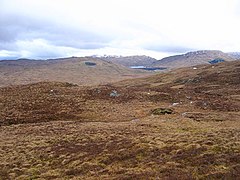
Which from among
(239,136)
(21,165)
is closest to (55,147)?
(21,165)

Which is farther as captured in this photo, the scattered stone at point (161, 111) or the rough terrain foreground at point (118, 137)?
the scattered stone at point (161, 111)

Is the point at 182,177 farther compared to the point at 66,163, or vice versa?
the point at 66,163

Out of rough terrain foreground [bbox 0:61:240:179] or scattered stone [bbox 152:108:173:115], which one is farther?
scattered stone [bbox 152:108:173:115]

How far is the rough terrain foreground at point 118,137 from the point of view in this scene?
75.7ft

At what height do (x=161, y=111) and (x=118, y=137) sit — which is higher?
(x=161, y=111)

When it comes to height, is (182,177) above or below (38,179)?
above

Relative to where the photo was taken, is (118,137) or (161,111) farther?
(161,111)

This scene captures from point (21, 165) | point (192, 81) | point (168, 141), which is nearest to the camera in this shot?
point (21, 165)

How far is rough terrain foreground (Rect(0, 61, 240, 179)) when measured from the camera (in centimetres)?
2308

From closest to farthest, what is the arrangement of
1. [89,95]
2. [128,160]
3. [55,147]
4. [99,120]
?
[128,160]
[55,147]
[99,120]
[89,95]

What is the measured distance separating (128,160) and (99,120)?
939 inches

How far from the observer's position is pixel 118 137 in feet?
113

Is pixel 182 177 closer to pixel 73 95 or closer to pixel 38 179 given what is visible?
pixel 38 179

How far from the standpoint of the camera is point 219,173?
63.7ft
